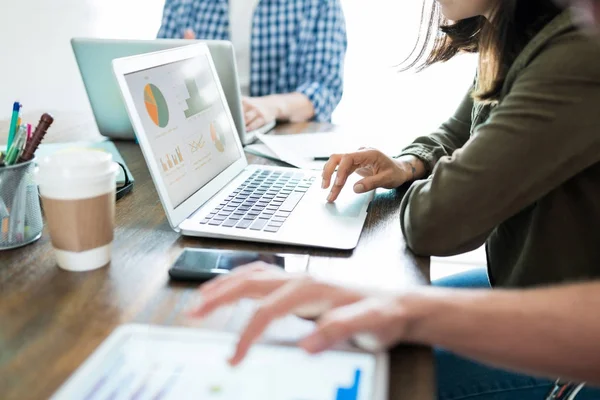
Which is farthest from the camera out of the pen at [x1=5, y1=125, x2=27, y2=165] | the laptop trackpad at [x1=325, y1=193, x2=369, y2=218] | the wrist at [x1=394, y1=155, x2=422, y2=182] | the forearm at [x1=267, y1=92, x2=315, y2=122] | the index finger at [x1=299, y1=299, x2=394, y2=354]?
the forearm at [x1=267, y1=92, x2=315, y2=122]

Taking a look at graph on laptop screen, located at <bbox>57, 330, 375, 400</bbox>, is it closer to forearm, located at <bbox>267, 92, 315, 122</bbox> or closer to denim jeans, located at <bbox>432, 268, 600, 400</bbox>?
denim jeans, located at <bbox>432, 268, 600, 400</bbox>

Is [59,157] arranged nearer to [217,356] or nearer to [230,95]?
[217,356]

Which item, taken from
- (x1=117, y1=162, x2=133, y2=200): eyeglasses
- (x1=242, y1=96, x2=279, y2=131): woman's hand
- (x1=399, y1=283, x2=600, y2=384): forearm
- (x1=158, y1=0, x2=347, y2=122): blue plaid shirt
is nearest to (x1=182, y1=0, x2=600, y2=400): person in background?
(x1=399, y1=283, x2=600, y2=384): forearm

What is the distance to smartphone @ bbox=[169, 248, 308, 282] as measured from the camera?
65cm

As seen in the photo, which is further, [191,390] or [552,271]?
[552,271]

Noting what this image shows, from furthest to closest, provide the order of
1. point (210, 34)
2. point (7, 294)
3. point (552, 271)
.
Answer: point (210, 34) < point (552, 271) < point (7, 294)

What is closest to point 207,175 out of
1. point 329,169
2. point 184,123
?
point 184,123

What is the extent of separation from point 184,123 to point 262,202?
7.1 inches

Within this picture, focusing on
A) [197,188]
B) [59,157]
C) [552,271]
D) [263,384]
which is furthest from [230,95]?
[263,384]

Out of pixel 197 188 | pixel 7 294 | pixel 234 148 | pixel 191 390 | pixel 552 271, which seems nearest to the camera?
pixel 191 390

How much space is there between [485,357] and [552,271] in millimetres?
324

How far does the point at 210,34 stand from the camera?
1958 mm

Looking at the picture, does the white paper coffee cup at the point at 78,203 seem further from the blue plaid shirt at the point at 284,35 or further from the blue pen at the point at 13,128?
the blue plaid shirt at the point at 284,35

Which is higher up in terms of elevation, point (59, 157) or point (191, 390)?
point (59, 157)
